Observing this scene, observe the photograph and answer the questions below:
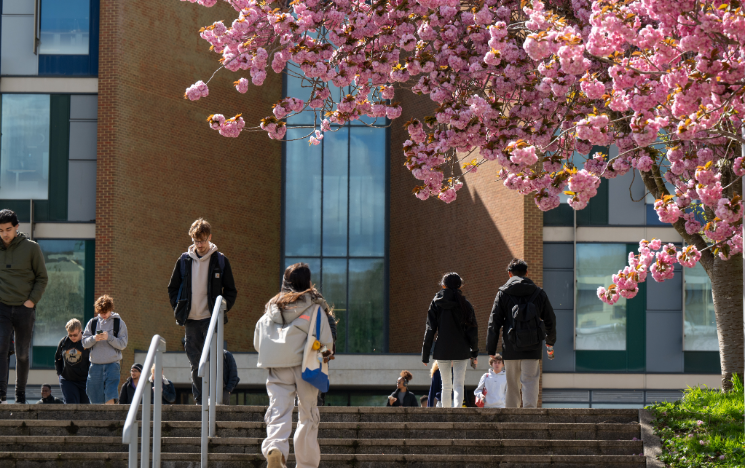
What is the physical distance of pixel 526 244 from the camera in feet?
75.9

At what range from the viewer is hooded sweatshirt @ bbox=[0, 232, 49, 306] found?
9.48 meters

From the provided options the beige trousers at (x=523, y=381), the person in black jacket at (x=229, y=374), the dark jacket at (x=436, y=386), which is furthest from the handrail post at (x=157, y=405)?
the dark jacket at (x=436, y=386)

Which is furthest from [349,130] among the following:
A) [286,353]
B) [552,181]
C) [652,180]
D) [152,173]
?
[286,353]

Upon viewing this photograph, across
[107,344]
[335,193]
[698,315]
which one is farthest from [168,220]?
[107,344]

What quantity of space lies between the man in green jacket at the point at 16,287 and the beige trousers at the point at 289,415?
3.50 metres

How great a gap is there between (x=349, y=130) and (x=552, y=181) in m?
18.6

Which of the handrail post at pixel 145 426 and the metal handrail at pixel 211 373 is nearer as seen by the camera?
the handrail post at pixel 145 426

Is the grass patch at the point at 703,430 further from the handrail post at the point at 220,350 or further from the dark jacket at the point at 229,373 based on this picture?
the dark jacket at the point at 229,373

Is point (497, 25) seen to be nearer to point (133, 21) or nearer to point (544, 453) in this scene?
point (544, 453)

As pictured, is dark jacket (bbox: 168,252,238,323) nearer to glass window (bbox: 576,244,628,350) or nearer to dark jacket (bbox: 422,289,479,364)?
dark jacket (bbox: 422,289,479,364)

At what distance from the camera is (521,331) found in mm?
10156

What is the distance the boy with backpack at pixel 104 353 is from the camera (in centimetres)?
1093

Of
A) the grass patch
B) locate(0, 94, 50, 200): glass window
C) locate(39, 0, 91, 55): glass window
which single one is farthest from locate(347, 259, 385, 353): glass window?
the grass patch

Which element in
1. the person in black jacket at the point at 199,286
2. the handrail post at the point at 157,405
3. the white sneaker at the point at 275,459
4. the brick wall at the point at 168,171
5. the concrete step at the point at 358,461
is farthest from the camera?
the brick wall at the point at 168,171
